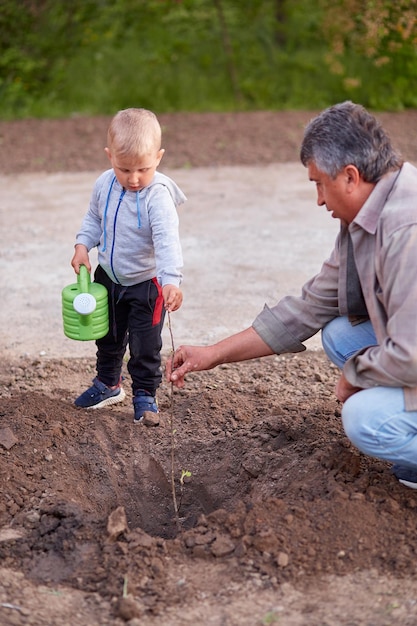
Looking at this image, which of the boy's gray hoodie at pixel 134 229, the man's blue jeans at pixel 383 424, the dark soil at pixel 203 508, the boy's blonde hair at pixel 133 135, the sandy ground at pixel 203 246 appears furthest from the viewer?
the sandy ground at pixel 203 246

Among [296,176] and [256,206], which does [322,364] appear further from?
[296,176]

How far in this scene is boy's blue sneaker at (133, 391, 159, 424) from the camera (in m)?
4.17

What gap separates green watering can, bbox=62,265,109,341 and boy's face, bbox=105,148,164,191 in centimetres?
43

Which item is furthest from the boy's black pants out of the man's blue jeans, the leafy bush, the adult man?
the leafy bush

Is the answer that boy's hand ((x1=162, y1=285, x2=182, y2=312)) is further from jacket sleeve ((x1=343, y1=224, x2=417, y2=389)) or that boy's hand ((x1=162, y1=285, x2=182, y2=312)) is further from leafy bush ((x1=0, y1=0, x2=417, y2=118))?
leafy bush ((x1=0, y1=0, x2=417, y2=118))

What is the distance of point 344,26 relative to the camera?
9719 millimetres

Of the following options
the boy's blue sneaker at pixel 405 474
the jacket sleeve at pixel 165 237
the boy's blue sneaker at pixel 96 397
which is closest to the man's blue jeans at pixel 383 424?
the boy's blue sneaker at pixel 405 474

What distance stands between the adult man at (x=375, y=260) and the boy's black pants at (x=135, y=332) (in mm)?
1006

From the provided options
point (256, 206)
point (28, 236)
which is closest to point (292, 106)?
point (256, 206)

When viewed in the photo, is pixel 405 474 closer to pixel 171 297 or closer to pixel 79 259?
pixel 171 297

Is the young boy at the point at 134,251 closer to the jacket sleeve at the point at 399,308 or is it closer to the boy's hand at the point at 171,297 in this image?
the boy's hand at the point at 171,297

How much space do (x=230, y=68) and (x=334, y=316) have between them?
746 centimetres

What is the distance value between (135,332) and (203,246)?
98.7 inches

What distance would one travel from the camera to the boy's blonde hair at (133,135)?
145 inches
